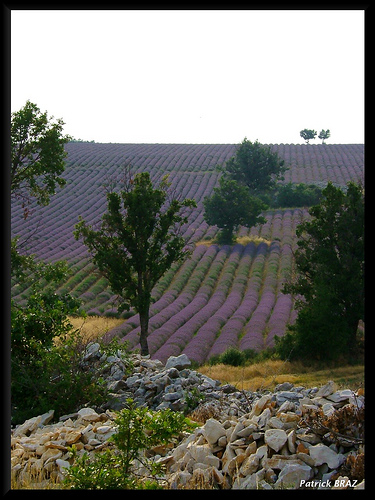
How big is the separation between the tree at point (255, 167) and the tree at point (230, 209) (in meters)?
9.61

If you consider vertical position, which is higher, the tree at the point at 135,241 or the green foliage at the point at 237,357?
the tree at the point at 135,241

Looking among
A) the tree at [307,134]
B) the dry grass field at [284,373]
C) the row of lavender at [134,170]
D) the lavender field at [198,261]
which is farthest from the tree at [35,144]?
the tree at [307,134]

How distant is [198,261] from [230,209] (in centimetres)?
544

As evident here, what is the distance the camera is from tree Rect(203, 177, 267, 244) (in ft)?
127

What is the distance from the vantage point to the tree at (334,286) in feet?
64.0

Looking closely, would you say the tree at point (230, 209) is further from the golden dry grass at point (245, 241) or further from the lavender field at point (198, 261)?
the lavender field at point (198, 261)

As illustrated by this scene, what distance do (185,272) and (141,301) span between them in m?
14.9

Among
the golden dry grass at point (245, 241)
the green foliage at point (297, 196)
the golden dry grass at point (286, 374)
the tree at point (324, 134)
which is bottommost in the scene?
the golden dry grass at point (286, 374)

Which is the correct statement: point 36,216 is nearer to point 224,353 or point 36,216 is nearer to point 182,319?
point 182,319

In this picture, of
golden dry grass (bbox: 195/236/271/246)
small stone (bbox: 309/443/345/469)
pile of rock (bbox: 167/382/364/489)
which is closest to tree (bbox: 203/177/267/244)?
golden dry grass (bbox: 195/236/271/246)

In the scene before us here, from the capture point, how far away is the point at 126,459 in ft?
20.8
